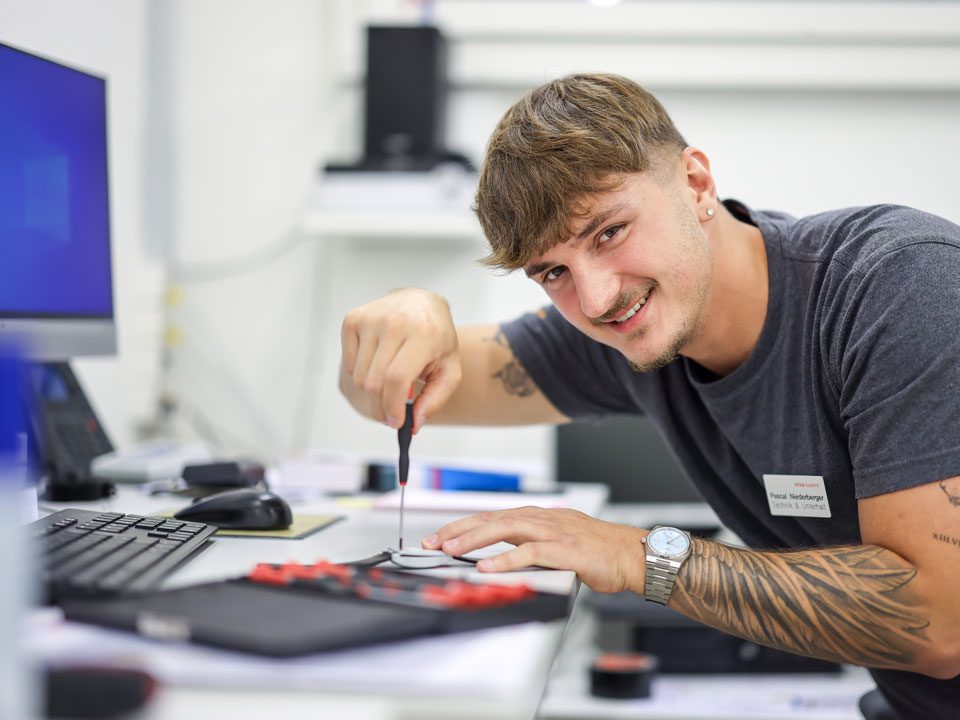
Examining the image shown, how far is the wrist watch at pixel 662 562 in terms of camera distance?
0.99 m

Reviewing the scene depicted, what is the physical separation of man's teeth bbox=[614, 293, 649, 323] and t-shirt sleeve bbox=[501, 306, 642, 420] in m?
0.23

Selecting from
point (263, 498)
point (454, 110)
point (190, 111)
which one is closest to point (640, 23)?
point (454, 110)

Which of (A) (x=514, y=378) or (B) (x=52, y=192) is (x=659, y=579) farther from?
(B) (x=52, y=192)

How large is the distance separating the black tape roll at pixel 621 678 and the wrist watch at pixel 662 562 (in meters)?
0.87

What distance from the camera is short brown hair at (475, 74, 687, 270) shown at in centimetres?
116

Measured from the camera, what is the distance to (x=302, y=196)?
2.52m

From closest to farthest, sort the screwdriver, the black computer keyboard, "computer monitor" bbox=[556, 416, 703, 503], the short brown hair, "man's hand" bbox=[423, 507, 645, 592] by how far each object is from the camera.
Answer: the black computer keyboard → "man's hand" bbox=[423, 507, 645, 592] → the screwdriver → the short brown hair → "computer monitor" bbox=[556, 416, 703, 503]

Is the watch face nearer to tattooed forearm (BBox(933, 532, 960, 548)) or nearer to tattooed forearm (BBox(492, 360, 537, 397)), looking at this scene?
tattooed forearm (BBox(933, 532, 960, 548))

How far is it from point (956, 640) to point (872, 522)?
13cm

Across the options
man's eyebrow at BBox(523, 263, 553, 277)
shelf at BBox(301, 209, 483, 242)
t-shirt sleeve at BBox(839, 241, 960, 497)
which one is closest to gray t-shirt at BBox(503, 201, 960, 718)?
t-shirt sleeve at BBox(839, 241, 960, 497)

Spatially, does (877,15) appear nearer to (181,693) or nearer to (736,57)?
(736,57)

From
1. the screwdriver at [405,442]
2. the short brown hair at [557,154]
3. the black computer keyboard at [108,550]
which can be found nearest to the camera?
the black computer keyboard at [108,550]

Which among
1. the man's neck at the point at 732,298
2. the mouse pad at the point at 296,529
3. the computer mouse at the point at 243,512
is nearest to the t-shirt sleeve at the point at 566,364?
the man's neck at the point at 732,298

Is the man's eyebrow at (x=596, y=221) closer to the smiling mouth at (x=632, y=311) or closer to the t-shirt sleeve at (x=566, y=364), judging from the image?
the smiling mouth at (x=632, y=311)
